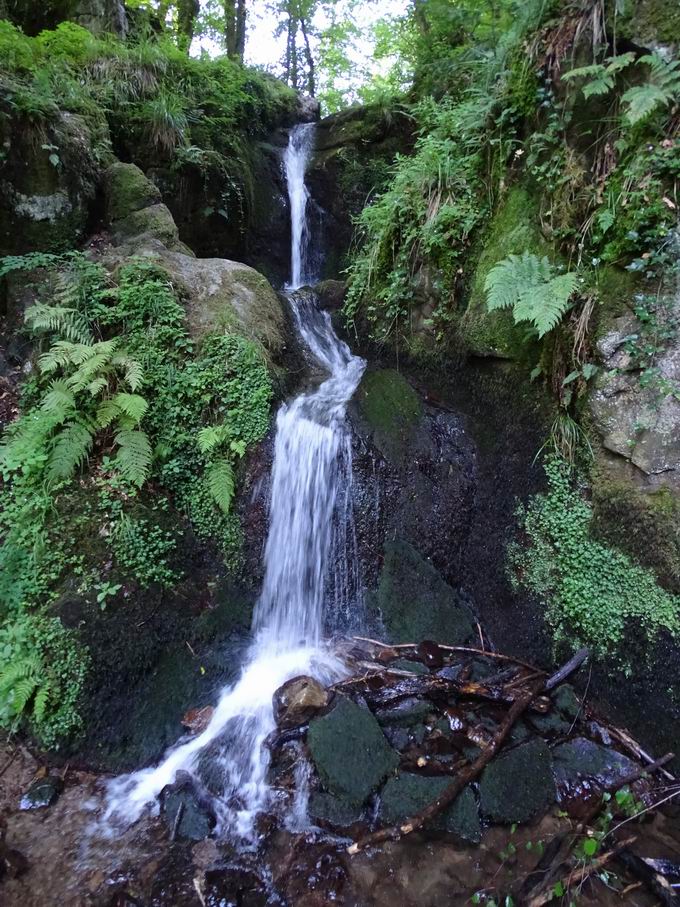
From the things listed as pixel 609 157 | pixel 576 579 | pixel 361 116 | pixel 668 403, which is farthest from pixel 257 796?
pixel 361 116

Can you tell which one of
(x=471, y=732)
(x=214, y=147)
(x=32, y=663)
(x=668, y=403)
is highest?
(x=214, y=147)

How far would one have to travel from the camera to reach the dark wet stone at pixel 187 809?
10.6 ft

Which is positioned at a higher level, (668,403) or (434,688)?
(668,403)

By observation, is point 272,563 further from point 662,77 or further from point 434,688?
point 662,77

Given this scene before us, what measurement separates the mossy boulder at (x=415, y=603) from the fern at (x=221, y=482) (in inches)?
64.3

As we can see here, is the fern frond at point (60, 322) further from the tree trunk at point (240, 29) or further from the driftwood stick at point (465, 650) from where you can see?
the tree trunk at point (240, 29)

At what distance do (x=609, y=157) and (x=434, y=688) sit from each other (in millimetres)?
4519

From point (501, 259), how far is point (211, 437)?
3325mm

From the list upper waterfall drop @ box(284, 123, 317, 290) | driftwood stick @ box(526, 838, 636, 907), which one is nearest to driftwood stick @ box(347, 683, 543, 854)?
driftwood stick @ box(526, 838, 636, 907)

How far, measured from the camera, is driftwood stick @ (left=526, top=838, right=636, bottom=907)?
2.58 meters

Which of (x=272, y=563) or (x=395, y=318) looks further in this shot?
(x=395, y=318)

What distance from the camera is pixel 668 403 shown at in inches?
141

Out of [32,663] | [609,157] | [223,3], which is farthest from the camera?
[223,3]

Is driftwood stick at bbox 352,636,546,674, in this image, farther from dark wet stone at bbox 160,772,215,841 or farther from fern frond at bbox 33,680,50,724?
fern frond at bbox 33,680,50,724
